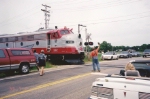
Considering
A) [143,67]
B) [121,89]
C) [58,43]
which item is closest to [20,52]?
[58,43]

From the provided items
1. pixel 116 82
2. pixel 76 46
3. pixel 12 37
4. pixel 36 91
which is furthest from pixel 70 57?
pixel 116 82

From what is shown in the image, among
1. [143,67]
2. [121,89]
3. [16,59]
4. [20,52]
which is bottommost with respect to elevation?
[121,89]

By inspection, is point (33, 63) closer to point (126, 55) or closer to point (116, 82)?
point (116, 82)

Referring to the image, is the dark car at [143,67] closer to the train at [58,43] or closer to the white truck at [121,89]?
the white truck at [121,89]

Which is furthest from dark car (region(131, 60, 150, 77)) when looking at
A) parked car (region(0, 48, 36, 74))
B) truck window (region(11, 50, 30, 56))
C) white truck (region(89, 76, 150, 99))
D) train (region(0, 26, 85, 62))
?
train (region(0, 26, 85, 62))

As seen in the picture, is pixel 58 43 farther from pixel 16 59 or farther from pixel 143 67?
pixel 143 67

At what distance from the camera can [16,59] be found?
1214 centimetres

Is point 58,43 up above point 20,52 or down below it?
above

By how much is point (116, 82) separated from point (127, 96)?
476 millimetres

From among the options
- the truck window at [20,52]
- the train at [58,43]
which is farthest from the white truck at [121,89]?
the train at [58,43]

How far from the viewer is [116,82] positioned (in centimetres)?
407

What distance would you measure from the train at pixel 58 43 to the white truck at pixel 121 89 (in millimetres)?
15684

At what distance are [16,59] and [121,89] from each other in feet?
32.3

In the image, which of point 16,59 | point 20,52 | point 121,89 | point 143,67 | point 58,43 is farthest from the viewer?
point 58,43
